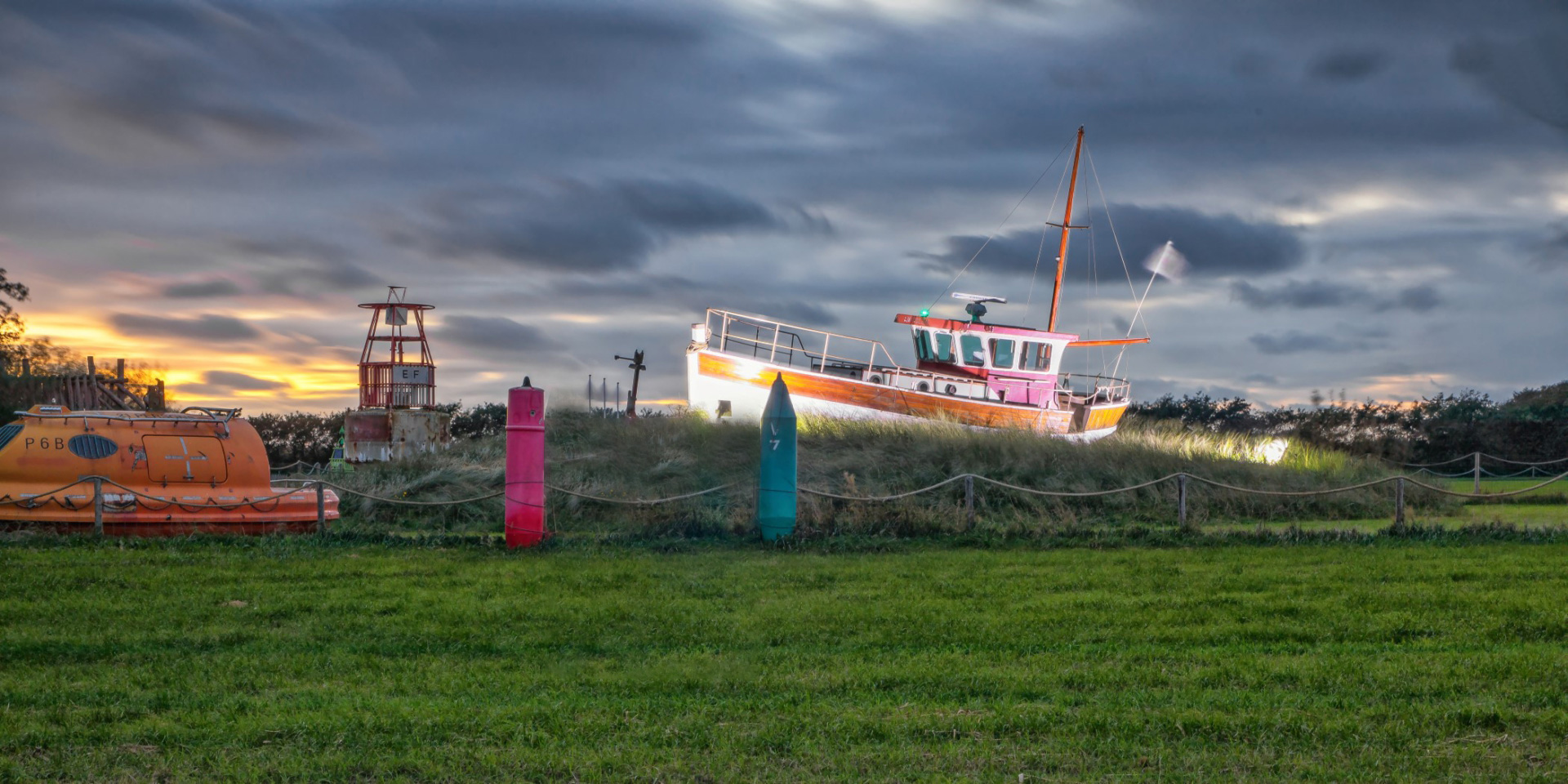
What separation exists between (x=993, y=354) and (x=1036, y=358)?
1.16 meters

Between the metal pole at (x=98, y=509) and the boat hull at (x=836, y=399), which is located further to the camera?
the boat hull at (x=836, y=399)

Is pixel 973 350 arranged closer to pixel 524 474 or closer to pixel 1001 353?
pixel 1001 353

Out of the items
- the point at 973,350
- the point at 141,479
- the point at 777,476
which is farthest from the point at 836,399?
the point at 141,479

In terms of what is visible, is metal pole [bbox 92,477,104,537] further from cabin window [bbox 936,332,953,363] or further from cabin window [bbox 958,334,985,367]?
cabin window [bbox 958,334,985,367]

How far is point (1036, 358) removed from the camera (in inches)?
1092

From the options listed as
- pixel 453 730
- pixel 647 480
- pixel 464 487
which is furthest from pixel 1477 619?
pixel 464 487

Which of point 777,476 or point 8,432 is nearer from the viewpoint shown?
point 777,476

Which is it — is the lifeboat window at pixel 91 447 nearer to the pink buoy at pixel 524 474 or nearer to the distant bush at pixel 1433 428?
the pink buoy at pixel 524 474

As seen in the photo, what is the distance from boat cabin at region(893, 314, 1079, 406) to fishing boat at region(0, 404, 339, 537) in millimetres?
15241

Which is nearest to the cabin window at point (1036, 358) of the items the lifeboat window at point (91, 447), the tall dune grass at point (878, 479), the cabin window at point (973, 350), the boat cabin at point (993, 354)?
the boat cabin at point (993, 354)

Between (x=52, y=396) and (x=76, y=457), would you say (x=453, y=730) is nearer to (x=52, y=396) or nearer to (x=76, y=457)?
(x=76, y=457)

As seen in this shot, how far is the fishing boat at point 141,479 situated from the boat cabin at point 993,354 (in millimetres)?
15241

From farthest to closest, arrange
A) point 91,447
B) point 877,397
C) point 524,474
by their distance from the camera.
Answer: point 877,397
point 91,447
point 524,474

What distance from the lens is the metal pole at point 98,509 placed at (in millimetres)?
14312
